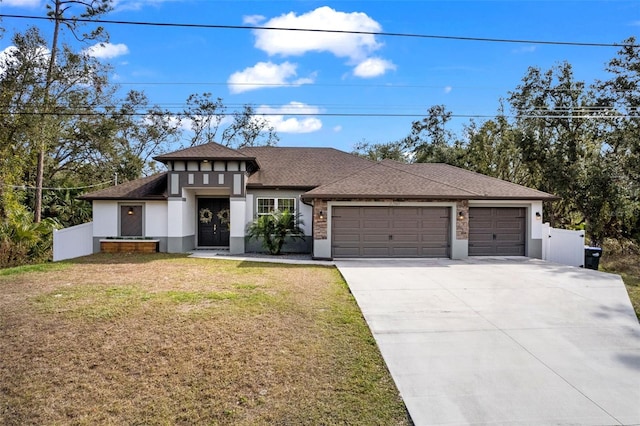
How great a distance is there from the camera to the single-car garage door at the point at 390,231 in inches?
505

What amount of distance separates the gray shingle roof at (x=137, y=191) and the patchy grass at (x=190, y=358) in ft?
22.9

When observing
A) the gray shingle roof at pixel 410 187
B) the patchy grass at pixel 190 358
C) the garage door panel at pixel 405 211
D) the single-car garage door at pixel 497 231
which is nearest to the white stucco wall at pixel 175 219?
the gray shingle roof at pixel 410 187

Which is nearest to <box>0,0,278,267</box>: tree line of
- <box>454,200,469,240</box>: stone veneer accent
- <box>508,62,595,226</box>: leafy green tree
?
<box>454,200,469,240</box>: stone veneer accent

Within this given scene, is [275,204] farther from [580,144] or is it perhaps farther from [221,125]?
[221,125]

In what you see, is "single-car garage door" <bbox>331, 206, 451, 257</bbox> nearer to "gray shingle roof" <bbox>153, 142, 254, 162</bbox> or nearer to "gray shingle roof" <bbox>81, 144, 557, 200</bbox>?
"gray shingle roof" <bbox>81, 144, 557, 200</bbox>

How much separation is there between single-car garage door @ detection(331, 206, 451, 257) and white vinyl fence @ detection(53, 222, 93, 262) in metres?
10.1

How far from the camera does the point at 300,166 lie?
17203 millimetres

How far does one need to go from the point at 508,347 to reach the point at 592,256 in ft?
31.9

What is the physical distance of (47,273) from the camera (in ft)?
32.9

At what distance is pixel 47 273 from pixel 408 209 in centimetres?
1136

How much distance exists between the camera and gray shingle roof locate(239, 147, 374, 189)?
1557cm

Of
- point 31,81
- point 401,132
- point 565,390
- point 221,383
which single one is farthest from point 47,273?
point 401,132

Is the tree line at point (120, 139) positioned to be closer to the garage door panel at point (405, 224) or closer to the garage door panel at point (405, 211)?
the garage door panel at point (405, 211)

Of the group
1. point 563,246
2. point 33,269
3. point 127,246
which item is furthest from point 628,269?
point 33,269
